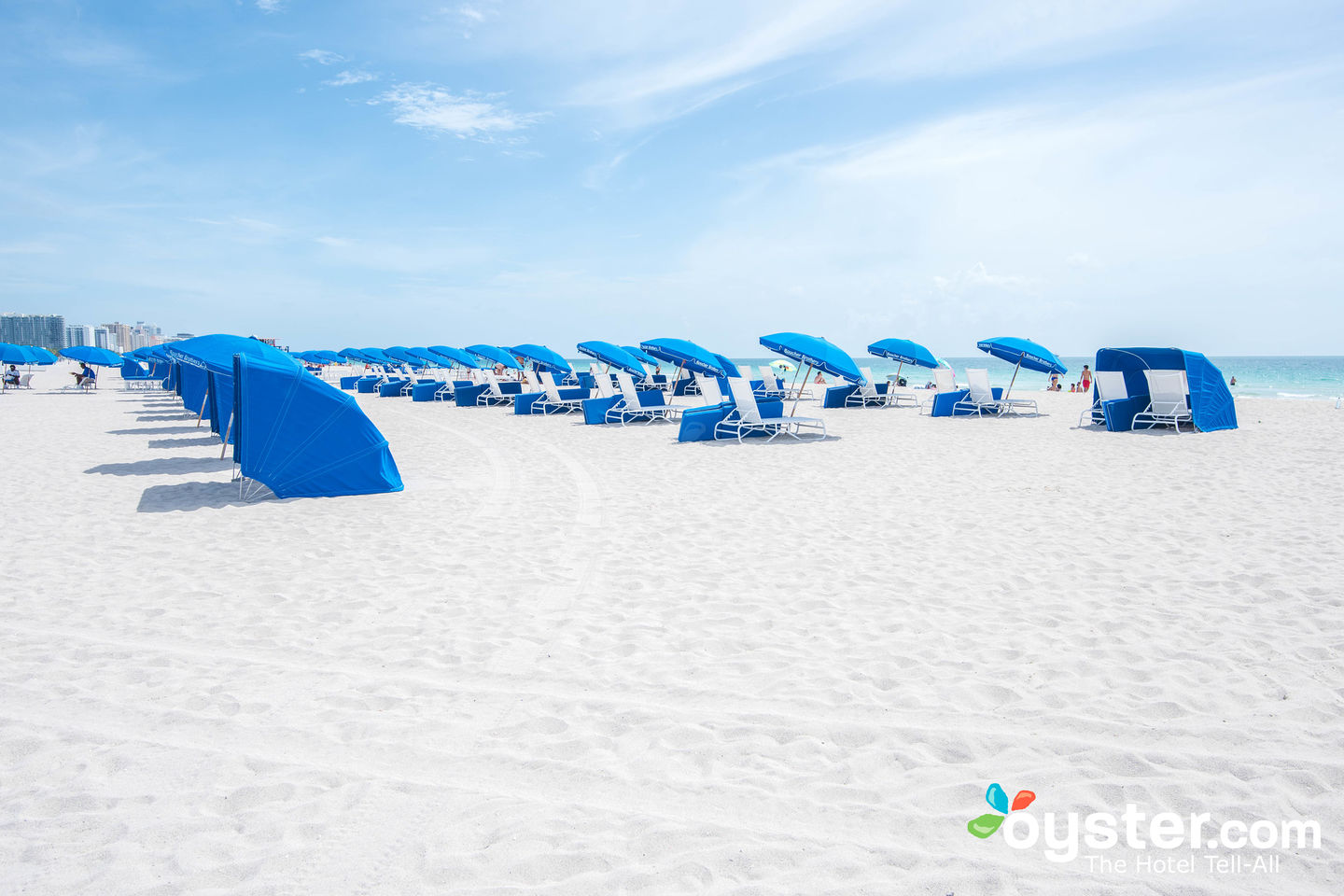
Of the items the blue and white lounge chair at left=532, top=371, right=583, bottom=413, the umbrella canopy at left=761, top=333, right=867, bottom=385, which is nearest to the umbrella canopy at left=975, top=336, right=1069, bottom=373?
the umbrella canopy at left=761, top=333, right=867, bottom=385

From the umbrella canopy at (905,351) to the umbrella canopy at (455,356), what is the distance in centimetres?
1767

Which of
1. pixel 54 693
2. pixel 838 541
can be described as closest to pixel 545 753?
pixel 54 693

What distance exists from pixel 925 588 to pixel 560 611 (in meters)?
2.42

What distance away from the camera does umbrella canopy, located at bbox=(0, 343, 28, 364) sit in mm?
27500

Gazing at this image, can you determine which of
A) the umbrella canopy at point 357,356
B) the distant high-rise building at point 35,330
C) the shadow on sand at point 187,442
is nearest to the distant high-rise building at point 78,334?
the distant high-rise building at point 35,330

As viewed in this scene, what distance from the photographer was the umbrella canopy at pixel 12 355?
90.2 feet

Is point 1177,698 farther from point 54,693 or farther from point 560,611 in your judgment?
point 54,693

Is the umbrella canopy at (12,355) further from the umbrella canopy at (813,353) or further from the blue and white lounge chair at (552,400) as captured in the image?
the umbrella canopy at (813,353)

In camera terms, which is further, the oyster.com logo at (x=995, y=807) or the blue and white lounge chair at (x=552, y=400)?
the blue and white lounge chair at (x=552, y=400)

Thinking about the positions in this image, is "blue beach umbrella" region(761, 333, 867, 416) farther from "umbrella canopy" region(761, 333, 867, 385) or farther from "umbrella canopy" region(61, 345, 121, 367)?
"umbrella canopy" region(61, 345, 121, 367)

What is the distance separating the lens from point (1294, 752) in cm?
305

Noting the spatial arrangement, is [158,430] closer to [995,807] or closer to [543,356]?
[543,356]

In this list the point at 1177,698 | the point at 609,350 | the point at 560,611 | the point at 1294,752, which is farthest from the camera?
the point at 609,350

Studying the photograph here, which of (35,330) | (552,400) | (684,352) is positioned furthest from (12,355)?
(35,330)
